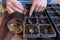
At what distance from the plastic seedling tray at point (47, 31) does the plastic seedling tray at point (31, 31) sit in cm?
2

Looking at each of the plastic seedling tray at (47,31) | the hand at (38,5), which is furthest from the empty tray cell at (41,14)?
the plastic seedling tray at (47,31)

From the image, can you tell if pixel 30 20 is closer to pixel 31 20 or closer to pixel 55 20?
pixel 31 20

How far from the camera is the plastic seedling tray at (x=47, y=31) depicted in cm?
58

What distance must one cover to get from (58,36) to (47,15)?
23cm

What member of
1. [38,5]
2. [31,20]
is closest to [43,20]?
[31,20]

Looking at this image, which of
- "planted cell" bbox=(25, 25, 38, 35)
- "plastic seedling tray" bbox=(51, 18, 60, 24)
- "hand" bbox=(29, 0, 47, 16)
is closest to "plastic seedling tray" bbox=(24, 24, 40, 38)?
"planted cell" bbox=(25, 25, 38, 35)

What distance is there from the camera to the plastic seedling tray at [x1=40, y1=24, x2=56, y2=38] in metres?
0.58

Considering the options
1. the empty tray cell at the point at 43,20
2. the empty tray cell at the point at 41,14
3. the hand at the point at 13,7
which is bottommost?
the empty tray cell at the point at 43,20

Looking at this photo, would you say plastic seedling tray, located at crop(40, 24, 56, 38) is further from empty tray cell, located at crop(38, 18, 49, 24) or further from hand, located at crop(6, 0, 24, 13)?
hand, located at crop(6, 0, 24, 13)

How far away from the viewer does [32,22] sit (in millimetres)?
696

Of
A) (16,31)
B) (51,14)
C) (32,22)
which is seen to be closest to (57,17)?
(51,14)

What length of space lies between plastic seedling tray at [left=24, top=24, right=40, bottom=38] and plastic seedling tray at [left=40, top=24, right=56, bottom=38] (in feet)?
0.08

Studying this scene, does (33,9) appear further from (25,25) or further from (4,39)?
(4,39)

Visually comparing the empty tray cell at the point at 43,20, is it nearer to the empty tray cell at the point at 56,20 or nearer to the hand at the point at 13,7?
the empty tray cell at the point at 56,20
